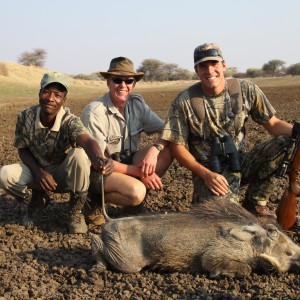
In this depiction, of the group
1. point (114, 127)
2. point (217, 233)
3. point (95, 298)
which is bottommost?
point (95, 298)

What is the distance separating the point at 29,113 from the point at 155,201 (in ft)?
5.97

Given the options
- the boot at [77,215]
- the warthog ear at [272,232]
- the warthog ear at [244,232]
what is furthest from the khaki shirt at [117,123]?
the warthog ear at [272,232]

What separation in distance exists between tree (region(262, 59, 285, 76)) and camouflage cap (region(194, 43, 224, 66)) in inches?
2493

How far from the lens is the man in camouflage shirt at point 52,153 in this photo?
5281 mm

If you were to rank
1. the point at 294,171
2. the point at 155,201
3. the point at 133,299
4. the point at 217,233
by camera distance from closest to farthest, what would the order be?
the point at 133,299 < the point at 217,233 < the point at 294,171 < the point at 155,201

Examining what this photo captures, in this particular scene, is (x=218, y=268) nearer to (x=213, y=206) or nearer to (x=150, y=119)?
(x=213, y=206)

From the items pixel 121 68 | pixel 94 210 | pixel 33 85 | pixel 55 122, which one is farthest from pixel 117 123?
pixel 33 85

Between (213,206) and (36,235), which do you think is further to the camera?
(36,235)

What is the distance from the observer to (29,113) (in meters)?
5.50

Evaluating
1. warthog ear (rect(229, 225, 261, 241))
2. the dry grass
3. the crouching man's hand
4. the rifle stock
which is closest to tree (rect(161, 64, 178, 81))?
the dry grass

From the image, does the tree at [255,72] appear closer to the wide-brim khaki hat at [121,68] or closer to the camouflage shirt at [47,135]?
the wide-brim khaki hat at [121,68]

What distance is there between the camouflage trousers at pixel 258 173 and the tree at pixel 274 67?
63.0 meters

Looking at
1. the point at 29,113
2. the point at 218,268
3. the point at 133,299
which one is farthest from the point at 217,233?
the point at 29,113

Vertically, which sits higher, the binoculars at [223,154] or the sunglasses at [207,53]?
the sunglasses at [207,53]
